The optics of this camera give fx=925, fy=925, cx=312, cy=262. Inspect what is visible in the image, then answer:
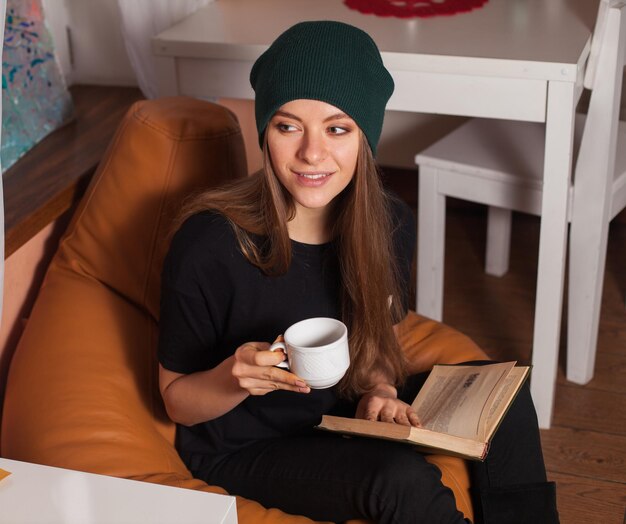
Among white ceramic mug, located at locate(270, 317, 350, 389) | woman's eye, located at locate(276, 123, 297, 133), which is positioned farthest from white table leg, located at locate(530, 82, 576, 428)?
white ceramic mug, located at locate(270, 317, 350, 389)

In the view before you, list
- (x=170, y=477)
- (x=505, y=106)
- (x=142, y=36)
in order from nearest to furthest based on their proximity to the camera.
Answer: (x=170, y=477) → (x=505, y=106) → (x=142, y=36)

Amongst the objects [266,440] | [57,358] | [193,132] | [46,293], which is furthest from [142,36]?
[266,440]

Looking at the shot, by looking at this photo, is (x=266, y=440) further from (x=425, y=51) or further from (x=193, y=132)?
(x=425, y=51)

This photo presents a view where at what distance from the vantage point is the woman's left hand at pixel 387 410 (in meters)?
1.42

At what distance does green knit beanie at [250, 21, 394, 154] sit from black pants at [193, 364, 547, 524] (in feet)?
1.58

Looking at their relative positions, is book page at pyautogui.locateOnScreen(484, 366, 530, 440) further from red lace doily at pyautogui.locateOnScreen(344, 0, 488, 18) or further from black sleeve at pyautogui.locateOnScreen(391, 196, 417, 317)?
red lace doily at pyautogui.locateOnScreen(344, 0, 488, 18)

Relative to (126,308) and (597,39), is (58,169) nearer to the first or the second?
(126,308)

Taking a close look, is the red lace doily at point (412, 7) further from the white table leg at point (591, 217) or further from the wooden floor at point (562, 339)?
the wooden floor at point (562, 339)

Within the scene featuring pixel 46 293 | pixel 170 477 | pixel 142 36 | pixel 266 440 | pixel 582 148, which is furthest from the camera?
pixel 142 36

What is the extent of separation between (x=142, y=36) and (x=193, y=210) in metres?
0.87

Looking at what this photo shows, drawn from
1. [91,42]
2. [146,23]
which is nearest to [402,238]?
[146,23]

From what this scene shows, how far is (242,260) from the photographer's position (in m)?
1.42

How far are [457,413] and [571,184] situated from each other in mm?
781

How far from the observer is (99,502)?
99 cm
